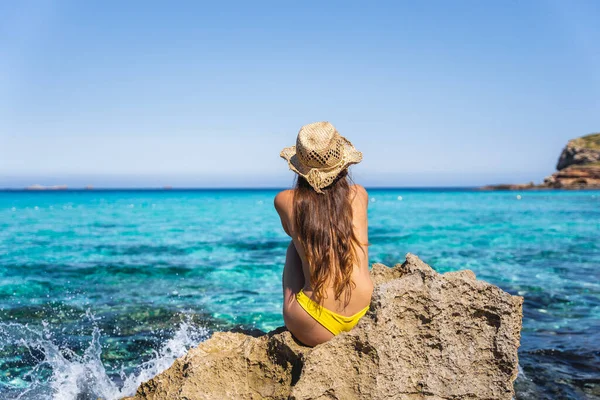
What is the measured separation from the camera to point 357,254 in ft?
12.7

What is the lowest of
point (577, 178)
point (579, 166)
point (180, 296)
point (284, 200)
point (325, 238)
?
point (180, 296)

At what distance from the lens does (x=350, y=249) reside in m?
3.82

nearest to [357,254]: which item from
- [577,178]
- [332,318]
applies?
[332,318]

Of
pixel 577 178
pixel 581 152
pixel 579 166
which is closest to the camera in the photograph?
pixel 577 178

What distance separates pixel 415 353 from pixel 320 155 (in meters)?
1.57

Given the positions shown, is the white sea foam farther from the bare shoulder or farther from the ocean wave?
the bare shoulder

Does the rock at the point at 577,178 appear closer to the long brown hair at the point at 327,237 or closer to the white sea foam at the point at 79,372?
the white sea foam at the point at 79,372

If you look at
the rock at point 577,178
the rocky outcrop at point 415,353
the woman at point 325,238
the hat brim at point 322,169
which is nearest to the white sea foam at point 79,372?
the rocky outcrop at point 415,353

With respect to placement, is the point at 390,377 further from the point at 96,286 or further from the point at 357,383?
the point at 96,286

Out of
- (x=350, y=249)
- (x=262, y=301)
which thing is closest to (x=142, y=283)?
(x=262, y=301)

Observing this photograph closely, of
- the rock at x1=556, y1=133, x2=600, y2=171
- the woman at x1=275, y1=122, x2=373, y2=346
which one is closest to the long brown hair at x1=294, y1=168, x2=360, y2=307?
the woman at x1=275, y1=122, x2=373, y2=346

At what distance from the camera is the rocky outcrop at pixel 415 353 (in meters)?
3.44

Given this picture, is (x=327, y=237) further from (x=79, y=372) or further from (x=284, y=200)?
(x=79, y=372)

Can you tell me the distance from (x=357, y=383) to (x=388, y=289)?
2.20 feet
